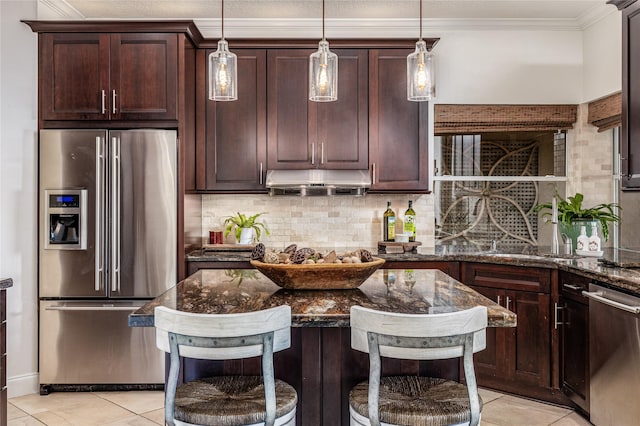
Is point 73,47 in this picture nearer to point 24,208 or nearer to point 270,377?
point 24,208

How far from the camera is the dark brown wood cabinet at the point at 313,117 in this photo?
3.94 meters

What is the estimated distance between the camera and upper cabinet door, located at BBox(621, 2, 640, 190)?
2777 mm

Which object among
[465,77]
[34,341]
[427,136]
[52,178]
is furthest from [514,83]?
[34,341]

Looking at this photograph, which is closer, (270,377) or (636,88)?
(270,377)

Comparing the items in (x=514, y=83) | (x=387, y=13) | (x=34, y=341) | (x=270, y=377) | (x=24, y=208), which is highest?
(x=387, y=13)

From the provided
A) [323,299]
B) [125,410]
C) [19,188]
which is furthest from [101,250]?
[323,299]

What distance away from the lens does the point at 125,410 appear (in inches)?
124

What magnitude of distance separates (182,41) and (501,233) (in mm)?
3021

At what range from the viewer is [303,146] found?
396 centimetres

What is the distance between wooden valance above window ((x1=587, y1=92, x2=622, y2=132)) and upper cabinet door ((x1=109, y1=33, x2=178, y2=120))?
324 centimetres

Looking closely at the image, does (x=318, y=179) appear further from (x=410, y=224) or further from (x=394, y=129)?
(x=410, y=224)

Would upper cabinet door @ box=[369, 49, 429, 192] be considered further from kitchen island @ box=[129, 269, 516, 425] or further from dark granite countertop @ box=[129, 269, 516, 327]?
kitchen island @ box=[129, 269, 516, 425]

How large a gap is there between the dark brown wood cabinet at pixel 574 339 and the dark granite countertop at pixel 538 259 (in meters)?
0.08

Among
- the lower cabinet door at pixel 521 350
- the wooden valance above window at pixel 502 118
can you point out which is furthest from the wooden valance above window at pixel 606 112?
the lower cabinet door at pixel 521 350
